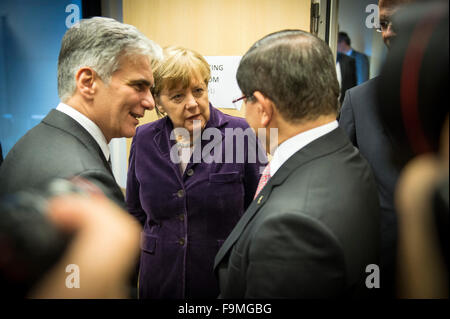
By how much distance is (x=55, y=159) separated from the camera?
0.82 metres

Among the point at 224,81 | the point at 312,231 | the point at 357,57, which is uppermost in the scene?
the point at 357,57

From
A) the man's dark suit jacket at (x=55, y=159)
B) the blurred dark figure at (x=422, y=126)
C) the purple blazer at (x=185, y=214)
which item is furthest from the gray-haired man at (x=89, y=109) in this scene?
the blurred dark figure at (x=422, y=126)

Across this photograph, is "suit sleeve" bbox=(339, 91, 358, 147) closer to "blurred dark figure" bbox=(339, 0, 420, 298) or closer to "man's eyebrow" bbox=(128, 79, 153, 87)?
"blurred dark figure" bbox=(339, 0, 420, 298)

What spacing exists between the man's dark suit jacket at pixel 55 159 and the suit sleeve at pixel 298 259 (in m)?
0.41

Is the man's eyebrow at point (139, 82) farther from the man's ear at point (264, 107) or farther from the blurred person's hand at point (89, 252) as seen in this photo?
the blurred person's hand at point (89, 252)

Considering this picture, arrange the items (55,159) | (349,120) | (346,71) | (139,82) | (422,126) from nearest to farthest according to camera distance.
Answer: (422,126) < (55,159) < (139,82) < (349,120) < (346,71)

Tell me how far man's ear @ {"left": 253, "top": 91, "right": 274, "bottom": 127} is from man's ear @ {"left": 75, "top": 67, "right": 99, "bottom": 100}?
48 cm

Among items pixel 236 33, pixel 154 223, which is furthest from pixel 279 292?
pixel 236 33

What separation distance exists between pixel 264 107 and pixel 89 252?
1.84 ft

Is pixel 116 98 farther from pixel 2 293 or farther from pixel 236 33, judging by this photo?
pixel 236 33

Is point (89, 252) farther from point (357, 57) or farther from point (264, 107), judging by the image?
point (357, 57)

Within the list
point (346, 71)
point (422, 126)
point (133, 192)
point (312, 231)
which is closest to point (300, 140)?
point (312, 231)

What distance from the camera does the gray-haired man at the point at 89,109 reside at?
0.83 meters

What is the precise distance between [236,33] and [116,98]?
1185 mm
